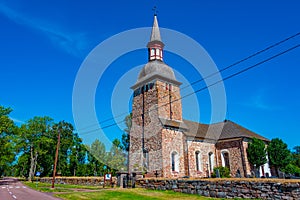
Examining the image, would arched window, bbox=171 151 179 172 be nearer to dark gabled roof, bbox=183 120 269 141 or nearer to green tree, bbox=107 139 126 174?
dark gabled roof, bbox=183 120 269 141

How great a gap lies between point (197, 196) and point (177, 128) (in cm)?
1454

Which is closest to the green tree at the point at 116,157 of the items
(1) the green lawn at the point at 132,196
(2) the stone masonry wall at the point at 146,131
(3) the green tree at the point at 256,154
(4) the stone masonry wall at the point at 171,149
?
Result: (2) the stone masonry wall at the point at 146,131

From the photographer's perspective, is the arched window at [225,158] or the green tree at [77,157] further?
the green tree at [77,157]

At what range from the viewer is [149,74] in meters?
30.5

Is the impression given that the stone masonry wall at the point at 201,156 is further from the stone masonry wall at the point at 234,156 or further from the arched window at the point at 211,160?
the stone masonry wall at the point at 234,156

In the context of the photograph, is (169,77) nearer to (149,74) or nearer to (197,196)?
(149,74)

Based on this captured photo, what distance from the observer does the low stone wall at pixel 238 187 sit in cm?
1053

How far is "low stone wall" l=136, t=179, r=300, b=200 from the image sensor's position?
34.6 feet

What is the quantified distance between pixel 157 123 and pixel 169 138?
2.27m

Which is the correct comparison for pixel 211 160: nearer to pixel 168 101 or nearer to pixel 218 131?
pixel 218 131

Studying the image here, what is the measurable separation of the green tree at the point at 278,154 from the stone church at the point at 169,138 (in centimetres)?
131

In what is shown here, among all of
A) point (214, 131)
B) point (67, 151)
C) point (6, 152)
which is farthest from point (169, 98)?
point (67, 151)

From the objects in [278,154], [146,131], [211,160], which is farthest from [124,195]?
[278,154]

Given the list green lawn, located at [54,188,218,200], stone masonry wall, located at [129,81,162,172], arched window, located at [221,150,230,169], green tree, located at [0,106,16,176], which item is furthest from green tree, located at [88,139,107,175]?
green lawn, located at [54,188,218,200]
